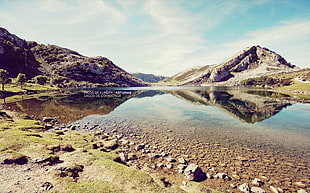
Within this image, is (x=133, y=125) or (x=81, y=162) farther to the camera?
(x=133, y=125)

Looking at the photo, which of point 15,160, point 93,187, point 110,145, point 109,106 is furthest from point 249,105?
point 15,160

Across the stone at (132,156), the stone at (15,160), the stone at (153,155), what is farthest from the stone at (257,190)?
the stone at (15,160)

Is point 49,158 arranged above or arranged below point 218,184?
above

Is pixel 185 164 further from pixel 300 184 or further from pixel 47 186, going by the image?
pixel 47 186

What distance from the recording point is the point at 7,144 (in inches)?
679

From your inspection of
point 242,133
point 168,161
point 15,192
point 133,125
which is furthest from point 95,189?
point 242,133

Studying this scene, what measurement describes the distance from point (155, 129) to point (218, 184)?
19500mm

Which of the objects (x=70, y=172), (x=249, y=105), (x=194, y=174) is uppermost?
(x=249, y=105)

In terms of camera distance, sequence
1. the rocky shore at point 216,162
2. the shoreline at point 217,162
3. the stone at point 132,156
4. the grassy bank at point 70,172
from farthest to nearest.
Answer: the stone at point 132,156, the shoreline at point 217,162, the rocky shore at point 216,162, the grassy bank at point 70,172

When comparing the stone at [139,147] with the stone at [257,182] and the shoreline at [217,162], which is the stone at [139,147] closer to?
the shoreline at [217,162]

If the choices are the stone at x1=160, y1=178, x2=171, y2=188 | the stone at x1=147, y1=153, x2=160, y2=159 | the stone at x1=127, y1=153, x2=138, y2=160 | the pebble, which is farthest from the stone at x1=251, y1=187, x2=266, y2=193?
the stone at x1=127, y1=153, x2=138, y2=160

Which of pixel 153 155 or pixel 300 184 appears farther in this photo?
pixel 153 155

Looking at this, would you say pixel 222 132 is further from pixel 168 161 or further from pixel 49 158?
pixel 49 158

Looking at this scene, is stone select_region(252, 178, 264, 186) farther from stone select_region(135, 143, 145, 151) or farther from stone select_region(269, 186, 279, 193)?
stone select_region(135, 143, 145, 151)
